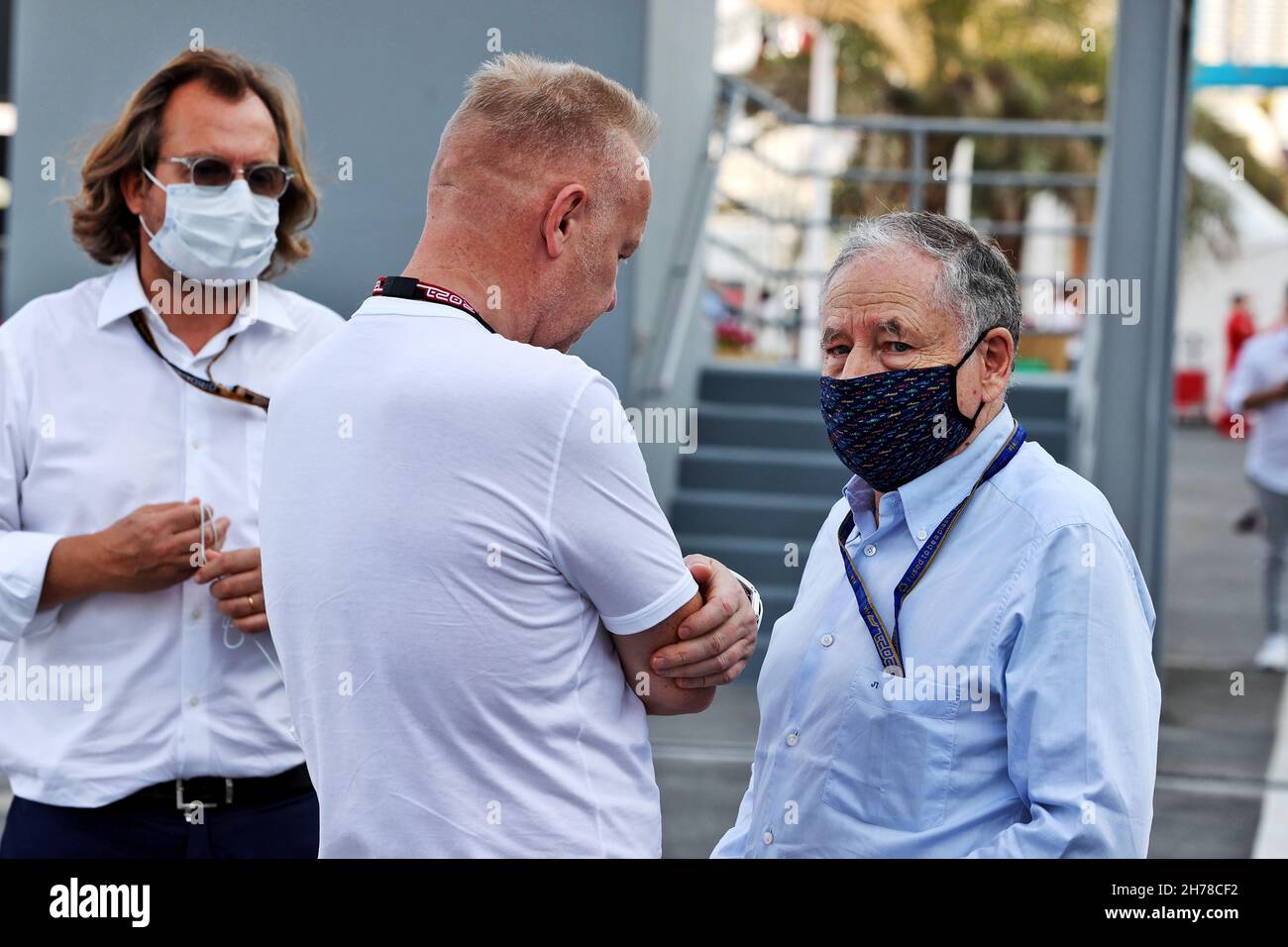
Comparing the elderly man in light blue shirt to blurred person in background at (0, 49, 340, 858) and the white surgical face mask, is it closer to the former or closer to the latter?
blurred person in background at (0, 49, 340, 858)

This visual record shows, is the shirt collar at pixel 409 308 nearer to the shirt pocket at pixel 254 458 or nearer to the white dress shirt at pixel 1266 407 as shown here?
the shirt pocket at pixel 254 458

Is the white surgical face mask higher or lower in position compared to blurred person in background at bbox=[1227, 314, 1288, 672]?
higher

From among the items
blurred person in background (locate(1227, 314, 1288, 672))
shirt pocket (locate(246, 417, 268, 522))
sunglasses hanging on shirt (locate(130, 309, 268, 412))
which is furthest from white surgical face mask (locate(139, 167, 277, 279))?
blurred person in background (locate(1227, 314, 1288, 672))

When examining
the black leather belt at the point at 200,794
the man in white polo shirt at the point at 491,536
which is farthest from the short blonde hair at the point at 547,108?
the black leather belt at the point at 200,794

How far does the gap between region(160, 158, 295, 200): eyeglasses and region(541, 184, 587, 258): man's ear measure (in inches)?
37.1

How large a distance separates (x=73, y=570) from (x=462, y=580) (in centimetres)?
91

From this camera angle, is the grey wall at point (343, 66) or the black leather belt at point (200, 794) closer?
the black leather belt at point (200, 794)

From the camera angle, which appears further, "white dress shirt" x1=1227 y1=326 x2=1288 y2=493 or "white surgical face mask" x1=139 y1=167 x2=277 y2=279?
"white dress shirt" x1=1227 y1=326 x2=1288 y2=493

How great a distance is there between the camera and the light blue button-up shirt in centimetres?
179

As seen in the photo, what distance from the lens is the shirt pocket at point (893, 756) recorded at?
1895 mm

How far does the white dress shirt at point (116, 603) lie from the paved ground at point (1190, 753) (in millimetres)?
2739

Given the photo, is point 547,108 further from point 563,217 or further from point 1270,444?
point 1270,444

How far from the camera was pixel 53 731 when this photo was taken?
2361mm

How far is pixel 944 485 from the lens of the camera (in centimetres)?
201
